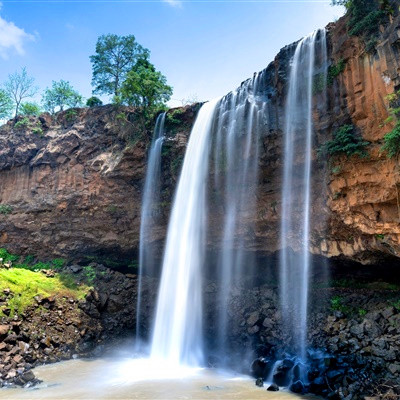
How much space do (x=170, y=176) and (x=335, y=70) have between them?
1053cm

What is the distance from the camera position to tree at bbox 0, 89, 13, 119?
31859mm

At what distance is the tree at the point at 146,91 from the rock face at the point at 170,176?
40.5 inches

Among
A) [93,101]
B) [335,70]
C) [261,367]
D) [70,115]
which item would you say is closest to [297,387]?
[261,367]

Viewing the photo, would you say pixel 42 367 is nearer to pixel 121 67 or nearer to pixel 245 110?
pixel 245 110

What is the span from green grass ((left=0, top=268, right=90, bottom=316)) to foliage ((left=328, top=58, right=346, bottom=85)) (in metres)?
17.1

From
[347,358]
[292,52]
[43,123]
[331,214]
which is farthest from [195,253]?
[43,123]

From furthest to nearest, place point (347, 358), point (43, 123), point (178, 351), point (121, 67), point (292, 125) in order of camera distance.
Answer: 1. point (121, 67)
2. point (43, 123)
3. point (178, 351)
4. point (292, 125)
5. point (347, 358)

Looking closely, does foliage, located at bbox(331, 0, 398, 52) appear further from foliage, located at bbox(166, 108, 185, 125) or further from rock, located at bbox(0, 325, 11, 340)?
rock, located at bbox(0, 325, 11, 340)

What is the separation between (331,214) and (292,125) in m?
4.33

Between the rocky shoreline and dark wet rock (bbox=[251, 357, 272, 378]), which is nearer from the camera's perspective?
the rocky shoreline

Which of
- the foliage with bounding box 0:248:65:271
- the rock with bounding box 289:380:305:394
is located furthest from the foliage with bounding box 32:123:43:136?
the rock with bounding box 289:380:305:394

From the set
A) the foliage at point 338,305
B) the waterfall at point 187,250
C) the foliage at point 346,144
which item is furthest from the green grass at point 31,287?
the foliage at point 346,144

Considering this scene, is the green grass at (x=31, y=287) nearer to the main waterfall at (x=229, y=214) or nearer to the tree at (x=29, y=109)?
the main waterfall at (x=229, y=214)

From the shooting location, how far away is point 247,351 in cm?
1548
